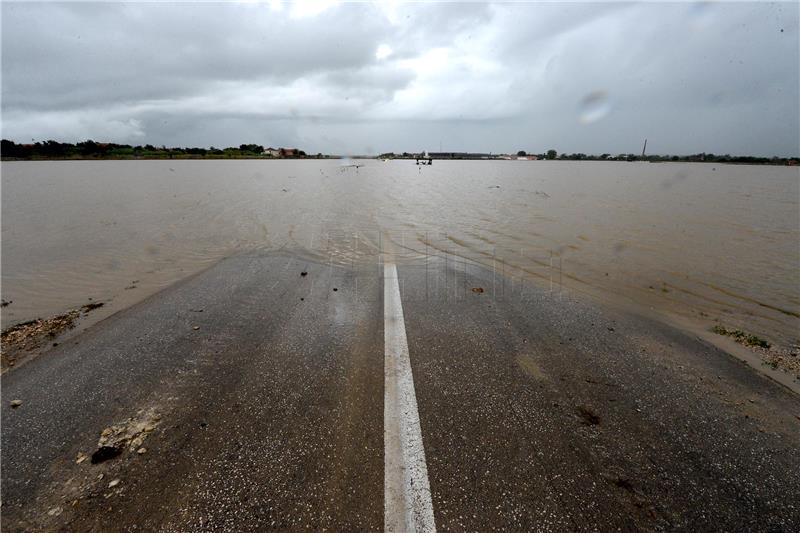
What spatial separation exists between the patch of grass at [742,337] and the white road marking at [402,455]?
459cm

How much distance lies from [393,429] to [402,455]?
258 millimetres

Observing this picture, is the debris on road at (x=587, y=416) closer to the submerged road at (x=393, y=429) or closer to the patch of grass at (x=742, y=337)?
the submerged road at (x=393, y=429)

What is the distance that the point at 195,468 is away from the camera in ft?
7.95

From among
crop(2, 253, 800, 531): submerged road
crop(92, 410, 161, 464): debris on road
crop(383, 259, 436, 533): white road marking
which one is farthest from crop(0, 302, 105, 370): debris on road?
crop(383, 259, 436, 533): white road marking

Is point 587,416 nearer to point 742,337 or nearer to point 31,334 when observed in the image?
point 742,337

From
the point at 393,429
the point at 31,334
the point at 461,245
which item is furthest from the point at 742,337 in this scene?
the point at 31,334

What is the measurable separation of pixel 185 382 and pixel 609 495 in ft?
12.2

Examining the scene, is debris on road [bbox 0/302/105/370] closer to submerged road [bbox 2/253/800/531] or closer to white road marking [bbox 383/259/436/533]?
submerged road [bbox 2/253/800/531]

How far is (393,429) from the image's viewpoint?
277 cm

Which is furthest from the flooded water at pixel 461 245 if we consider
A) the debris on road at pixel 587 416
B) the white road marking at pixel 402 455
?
the white road marking at pixel 402 455

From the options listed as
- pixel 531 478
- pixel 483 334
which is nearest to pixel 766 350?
pixel 483 334

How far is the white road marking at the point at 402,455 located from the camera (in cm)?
211

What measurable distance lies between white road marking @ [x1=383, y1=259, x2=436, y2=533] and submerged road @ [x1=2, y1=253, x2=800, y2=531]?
0.01 m

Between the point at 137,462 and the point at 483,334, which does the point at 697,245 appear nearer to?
the point at 483,334
